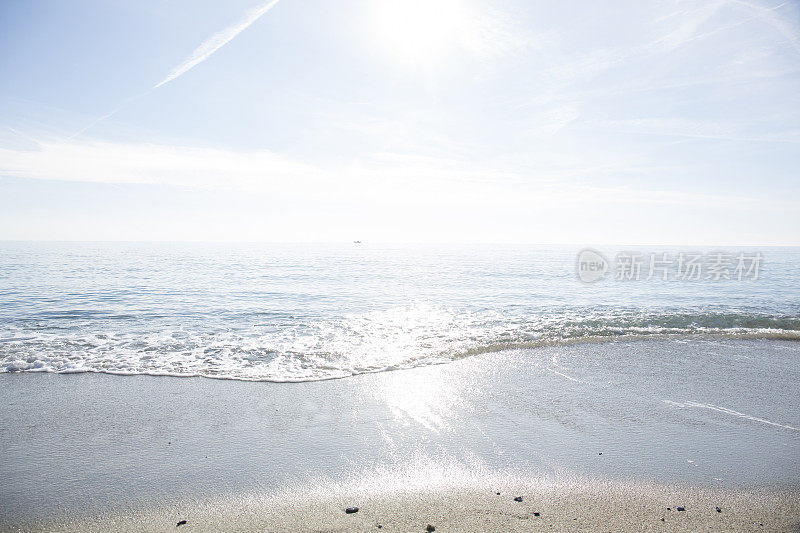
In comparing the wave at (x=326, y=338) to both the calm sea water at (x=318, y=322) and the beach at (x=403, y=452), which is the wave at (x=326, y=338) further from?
the beach at (x=403, y=452)

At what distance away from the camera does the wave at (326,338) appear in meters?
8.84

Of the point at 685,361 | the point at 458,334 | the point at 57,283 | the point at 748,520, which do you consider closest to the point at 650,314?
the point at 685,361

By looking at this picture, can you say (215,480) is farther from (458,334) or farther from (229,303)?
(229,303)

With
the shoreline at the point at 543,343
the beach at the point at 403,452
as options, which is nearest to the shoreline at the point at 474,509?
the beach at the point at 403,452

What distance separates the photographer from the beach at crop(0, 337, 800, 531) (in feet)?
13.0

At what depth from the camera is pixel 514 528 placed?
370 centimetres

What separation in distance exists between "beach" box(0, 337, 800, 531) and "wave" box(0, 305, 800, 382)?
2.67 feet

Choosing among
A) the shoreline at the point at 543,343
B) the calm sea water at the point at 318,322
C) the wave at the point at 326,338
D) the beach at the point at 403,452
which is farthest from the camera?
the calm sea water at the point at 318,322

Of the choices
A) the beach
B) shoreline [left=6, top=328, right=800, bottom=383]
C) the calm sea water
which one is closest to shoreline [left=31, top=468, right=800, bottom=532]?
the beach

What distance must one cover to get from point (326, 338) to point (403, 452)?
23.3 feet

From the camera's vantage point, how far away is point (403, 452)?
204 inches

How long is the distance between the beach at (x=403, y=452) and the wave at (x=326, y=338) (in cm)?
82

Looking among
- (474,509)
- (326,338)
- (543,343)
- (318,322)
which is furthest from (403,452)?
(318,322)

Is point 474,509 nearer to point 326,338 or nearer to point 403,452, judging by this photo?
point 403,452
